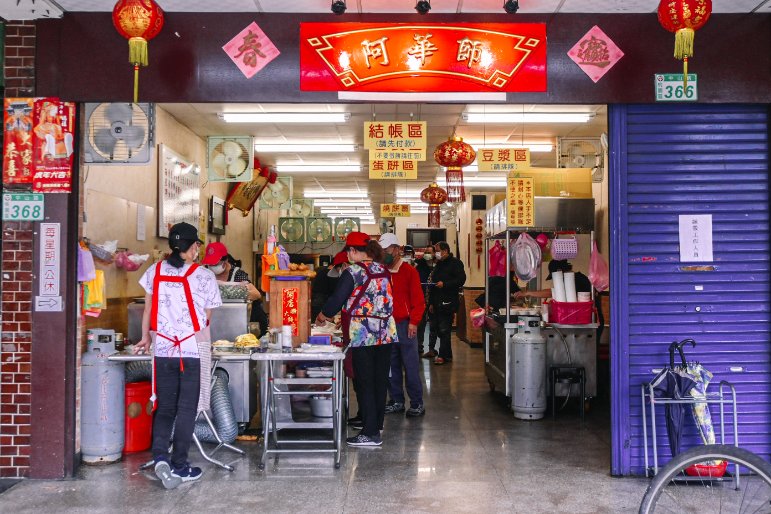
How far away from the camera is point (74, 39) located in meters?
5.01

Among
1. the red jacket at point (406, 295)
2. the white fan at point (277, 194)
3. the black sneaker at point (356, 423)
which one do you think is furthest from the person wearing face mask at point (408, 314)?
the white fan at point (277, 194)

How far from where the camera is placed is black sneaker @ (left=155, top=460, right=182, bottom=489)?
4734 millimetres

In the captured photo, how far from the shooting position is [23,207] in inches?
198

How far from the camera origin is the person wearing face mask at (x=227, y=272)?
660 cm

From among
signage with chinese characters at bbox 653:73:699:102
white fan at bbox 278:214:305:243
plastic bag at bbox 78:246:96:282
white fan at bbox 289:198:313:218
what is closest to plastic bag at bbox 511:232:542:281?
signage with chinese characters at bbox 653:73:699:102

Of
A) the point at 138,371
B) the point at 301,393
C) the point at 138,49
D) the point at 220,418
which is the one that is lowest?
the point at 220,418

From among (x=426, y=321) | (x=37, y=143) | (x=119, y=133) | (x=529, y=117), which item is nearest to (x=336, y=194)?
(x=426, y=321)

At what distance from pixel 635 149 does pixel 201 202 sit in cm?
718

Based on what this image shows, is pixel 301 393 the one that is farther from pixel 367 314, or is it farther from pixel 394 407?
pixel 394 407

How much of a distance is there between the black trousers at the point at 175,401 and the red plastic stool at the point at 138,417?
93 centimetres

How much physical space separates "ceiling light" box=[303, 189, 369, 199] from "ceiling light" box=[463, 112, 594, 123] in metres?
8.54

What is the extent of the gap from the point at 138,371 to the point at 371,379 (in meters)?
1.96

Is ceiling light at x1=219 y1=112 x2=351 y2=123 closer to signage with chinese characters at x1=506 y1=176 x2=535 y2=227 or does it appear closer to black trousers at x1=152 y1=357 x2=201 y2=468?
signage with chinese characters at x1=506 y1=176 x2=535 y2=227

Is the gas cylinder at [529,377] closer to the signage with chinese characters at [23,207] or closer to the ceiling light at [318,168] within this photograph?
the signage with chinese characters at [23,207]
